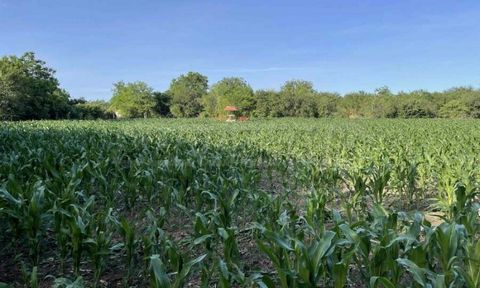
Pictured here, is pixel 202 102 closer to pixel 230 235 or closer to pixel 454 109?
pixel 454 109

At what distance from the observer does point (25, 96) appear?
4381 centimetres

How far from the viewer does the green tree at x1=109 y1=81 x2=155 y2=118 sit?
7000 cm

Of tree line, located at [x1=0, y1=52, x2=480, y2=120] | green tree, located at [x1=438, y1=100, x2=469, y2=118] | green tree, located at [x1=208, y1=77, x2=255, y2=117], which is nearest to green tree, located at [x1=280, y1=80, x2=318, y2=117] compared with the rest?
tree line, located at [x1=0, y1=52, x2=480, y2=120]

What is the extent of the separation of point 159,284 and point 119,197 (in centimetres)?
455

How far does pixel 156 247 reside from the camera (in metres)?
3.21

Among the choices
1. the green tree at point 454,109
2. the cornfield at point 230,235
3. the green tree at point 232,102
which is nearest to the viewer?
the cornfield at point 230,235

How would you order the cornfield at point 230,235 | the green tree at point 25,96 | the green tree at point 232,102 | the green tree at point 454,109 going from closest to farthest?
1. the cornfield at point 230,235
2. the green tree at point 25,96
3. the green tree at point 454,109
4. the green tree at point 232,102

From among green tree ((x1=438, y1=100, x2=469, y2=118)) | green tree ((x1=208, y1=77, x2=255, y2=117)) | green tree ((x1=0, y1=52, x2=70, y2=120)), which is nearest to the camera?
green tree ((x1=0, y1=52, x2=70, y2=120))

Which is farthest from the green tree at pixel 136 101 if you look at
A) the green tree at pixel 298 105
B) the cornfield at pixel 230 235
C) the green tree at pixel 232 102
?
the cornfield at pixel 230 235

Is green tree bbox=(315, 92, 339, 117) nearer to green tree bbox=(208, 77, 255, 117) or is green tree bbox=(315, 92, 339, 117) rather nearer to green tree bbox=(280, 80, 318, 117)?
green tree bbox=(280, 80, 318, 117)

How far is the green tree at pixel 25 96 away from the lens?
41469mm

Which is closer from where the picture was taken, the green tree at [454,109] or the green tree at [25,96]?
the green tree at [25,96]

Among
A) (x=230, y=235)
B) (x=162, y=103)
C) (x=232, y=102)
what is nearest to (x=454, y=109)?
(x=232, y=102)

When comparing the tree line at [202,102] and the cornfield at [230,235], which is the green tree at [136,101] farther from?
the cornfield at [230,235]
